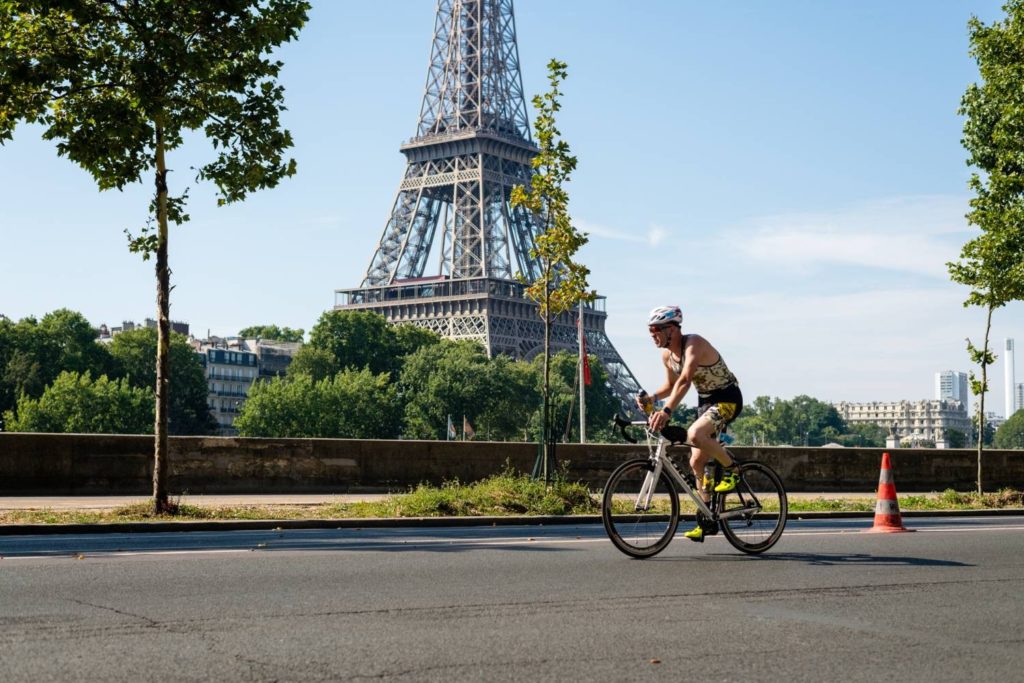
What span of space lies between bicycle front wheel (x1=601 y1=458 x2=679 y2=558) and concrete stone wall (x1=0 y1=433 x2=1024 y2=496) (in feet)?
21.4

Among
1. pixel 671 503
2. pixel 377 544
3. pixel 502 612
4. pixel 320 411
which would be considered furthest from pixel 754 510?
pixel 320 411

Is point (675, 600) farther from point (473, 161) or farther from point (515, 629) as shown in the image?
point (473, 161)

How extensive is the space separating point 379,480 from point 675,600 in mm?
13206

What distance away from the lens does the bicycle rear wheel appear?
10023 mm

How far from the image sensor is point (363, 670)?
5.44 metres

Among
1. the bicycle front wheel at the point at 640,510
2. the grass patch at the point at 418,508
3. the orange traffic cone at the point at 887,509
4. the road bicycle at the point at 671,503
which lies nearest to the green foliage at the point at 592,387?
the grass patch at the point at 418,508

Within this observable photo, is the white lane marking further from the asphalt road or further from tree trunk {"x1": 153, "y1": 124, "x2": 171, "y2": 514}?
tree trunk {"x1": 153, "y1": 124, "x2": 171, "y2": 514}

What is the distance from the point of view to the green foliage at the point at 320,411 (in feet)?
301

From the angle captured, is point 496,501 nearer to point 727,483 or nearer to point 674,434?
point 727,483

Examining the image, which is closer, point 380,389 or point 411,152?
point 380,389

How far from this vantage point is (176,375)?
99625 millimetres

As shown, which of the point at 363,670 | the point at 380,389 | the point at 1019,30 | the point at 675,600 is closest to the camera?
the point at 363,670

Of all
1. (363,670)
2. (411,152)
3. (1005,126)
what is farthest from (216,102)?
(411,152)

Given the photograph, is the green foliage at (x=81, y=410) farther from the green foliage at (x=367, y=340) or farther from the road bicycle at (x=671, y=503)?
the road bicycle at (x=671, y=503)
